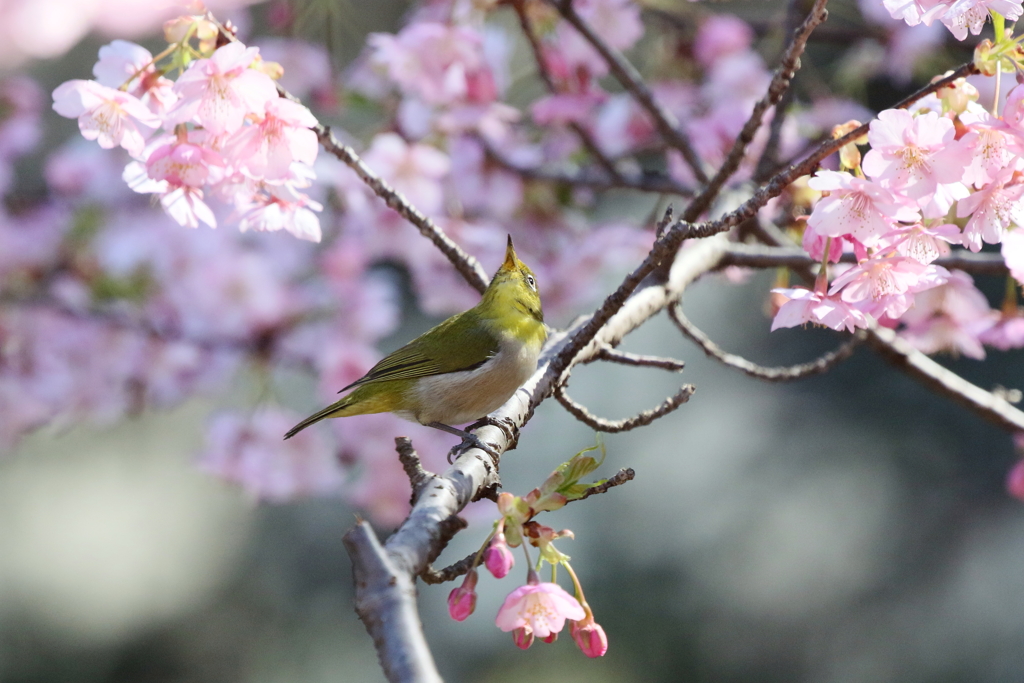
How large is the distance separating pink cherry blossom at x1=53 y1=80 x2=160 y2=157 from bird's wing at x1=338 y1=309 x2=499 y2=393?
0.69 m

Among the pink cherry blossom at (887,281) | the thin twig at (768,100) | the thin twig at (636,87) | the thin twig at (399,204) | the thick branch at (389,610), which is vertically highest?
the thin twig at (636,87)

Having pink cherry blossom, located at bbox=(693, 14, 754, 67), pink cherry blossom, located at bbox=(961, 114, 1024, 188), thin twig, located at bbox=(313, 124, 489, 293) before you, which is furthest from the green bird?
pink cherry blossom, located at bbox=(693, 14, 754, 67)

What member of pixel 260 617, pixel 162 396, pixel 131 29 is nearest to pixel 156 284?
pixel 162 396

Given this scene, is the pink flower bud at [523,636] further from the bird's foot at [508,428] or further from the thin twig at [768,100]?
the thin twig at [768,100]

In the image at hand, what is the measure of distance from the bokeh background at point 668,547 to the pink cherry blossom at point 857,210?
3.59 m

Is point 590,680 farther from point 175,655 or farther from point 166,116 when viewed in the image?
point 166,116

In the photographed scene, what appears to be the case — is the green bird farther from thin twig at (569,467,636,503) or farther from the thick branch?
the thick branch

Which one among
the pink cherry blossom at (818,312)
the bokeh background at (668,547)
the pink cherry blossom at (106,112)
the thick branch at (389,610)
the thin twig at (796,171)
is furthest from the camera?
the bokeh background at (668,547)

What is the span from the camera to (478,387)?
1.73 m

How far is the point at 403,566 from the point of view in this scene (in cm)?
69

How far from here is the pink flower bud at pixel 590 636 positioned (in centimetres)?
99

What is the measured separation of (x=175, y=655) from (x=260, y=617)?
53 cm

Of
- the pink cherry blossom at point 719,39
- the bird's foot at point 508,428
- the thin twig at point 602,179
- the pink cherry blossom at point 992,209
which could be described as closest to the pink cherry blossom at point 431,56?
the thin twig at point 602,179

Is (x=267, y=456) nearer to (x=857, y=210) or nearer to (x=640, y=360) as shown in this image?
(x=640, y=360)
